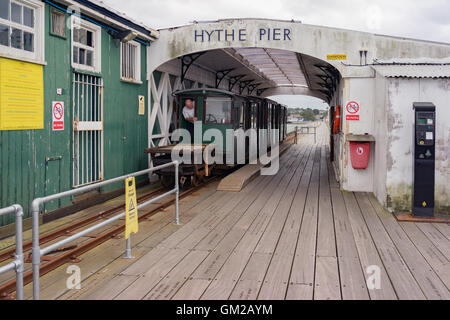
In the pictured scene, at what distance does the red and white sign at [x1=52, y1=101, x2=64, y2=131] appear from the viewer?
24.8 feet

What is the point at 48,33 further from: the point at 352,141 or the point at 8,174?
the point at 352,141

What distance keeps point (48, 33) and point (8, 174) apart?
8.09ft

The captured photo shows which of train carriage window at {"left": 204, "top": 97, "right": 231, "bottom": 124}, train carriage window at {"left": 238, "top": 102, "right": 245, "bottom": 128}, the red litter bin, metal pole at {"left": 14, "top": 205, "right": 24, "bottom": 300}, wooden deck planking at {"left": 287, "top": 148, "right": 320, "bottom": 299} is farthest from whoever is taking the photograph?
train carriage window at {"left": 238, "top": 102, "right": 245, "bottom": 128}

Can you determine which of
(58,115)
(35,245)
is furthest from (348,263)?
(58,115)

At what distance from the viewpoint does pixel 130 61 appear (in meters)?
10.6

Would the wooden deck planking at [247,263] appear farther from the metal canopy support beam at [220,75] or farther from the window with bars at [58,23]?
the metal canopy support beam at [220,75]

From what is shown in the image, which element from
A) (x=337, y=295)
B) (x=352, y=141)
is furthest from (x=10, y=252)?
(x=352, y=141)

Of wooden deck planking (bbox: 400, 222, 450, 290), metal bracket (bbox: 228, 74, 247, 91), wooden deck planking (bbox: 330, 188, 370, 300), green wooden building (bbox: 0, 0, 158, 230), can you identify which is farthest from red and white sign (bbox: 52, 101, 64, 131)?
metal bracket (bbox: 228, 74, 247, 91)

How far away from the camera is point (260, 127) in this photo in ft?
54.9

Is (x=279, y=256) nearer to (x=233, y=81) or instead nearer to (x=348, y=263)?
(x=348, y=263)

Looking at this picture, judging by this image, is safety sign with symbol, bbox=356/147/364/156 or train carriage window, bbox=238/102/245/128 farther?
train carriage window, bbox=238/102/245/128

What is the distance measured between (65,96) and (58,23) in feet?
4.11

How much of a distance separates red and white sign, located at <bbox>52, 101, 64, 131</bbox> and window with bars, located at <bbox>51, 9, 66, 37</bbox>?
1.20 metres

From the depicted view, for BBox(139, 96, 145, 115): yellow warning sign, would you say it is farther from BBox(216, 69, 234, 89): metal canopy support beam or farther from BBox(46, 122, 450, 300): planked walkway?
BBox(216, 69, 234, 89): metal canopy support beam
